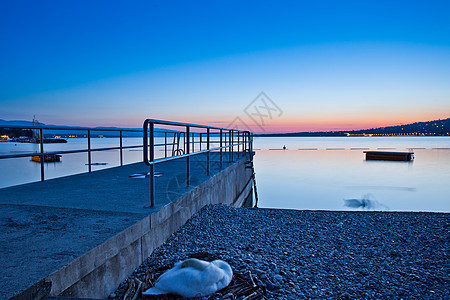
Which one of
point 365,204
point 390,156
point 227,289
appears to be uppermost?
point 227,289

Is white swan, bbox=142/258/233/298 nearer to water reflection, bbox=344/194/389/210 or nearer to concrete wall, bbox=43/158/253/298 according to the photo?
concrete wall, bbox=43/158/253/298

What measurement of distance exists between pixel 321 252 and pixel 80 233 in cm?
246

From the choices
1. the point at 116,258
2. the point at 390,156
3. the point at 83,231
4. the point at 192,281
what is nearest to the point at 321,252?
the point at 192,281

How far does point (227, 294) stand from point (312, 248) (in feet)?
5.66

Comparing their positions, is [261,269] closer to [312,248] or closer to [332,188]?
[312,248]

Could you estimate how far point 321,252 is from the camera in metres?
3.32

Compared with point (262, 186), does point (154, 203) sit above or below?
above

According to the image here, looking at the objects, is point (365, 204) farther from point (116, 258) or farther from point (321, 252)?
point (116, 258)

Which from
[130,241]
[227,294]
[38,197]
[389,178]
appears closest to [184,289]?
[227,294]

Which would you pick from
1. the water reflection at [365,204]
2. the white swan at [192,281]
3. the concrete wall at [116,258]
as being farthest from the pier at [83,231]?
the water reflection at [365,204]

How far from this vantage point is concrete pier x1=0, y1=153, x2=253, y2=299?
1.73 m

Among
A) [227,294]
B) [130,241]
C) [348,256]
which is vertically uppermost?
[130,241]

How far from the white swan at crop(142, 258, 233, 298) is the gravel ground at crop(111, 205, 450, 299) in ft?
0.86

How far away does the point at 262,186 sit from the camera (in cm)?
1806
